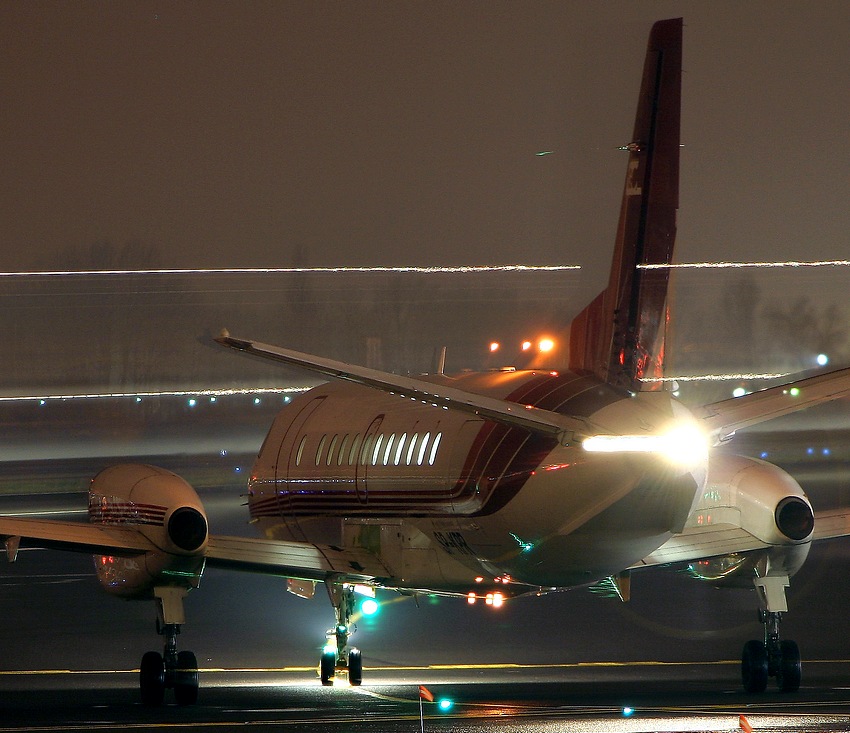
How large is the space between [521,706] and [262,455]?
7.50 metres

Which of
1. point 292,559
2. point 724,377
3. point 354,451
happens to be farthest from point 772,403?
point 724,377

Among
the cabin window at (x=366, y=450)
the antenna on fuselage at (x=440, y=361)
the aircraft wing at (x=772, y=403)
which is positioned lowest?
the aircraft wing at (x=772, y=403)

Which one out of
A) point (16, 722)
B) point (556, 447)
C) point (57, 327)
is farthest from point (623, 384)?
point (57, 327)

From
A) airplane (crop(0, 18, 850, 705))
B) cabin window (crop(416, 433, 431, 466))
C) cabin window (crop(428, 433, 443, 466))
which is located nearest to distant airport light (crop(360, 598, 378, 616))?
airplane (crop(0, 18, 850, 705))

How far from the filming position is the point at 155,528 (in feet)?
56.2

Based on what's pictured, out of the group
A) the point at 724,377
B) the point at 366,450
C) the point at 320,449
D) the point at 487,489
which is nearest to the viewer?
the point at 487,489

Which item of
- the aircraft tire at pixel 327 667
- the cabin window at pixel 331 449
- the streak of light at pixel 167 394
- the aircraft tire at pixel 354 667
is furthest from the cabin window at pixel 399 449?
the streak of light at pixel 167 394

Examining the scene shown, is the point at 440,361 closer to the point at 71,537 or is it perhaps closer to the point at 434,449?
the point at 434,449

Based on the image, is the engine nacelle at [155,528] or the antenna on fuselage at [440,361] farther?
the antenna on fuselage at [440,361]

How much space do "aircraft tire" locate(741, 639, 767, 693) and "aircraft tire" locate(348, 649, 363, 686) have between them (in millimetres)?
4359

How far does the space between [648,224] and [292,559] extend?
5388 millimetres

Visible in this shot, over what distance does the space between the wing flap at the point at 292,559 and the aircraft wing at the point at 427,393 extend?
403 centimetres

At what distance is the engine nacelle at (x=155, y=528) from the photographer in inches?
673

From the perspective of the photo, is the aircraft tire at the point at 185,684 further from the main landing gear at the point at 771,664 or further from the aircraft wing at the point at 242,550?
the main landing gear at the point at 771,664
